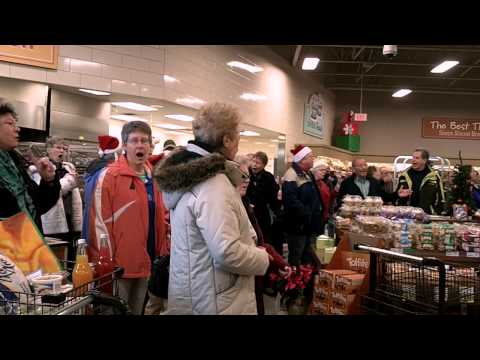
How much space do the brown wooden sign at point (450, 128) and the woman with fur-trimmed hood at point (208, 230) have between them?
1606 centimetres

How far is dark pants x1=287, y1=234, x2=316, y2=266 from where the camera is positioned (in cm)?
551

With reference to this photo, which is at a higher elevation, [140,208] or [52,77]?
[52,77]

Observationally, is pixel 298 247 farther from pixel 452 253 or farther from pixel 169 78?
pixel 169 78

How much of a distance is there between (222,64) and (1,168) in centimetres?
758

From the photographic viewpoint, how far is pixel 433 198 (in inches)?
212

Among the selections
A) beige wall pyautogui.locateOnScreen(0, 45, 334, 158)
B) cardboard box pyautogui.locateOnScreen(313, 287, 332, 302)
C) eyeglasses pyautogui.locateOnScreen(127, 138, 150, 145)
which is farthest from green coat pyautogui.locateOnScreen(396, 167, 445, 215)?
beige wall pyautogui.locateOnScreen(0, 45, 334, 158)

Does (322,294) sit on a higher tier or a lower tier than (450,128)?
lower

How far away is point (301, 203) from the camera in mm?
5418

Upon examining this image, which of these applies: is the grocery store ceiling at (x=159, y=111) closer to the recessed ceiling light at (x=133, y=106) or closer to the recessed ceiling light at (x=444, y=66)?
the recessed ceiling light at (x=133, y=106)

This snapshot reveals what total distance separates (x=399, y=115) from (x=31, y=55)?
550 inches

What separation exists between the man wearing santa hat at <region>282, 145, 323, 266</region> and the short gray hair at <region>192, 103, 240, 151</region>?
330cm

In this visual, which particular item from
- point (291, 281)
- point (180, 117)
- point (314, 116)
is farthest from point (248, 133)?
point (291, 281)

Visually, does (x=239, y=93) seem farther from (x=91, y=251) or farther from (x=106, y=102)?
(x=91, y=251)
